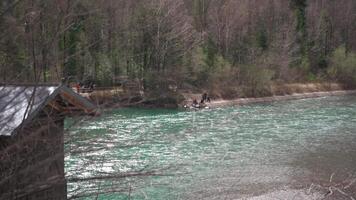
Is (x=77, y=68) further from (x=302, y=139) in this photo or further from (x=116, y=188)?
(x=302, y=139)

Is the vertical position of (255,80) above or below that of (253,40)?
below

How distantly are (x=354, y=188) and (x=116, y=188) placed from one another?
16.1 m

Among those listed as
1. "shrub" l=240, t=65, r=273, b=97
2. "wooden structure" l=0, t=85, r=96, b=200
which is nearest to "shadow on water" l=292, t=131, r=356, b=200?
"wooden structure" l=0, t=85, r=96, b=200

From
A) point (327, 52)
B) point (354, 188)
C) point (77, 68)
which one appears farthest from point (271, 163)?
point (327, 52)

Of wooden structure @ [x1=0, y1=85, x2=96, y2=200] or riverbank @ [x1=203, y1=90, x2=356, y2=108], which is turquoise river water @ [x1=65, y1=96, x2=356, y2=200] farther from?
riverbank @ [x1=203, y1=90, x2=356, y2=108]

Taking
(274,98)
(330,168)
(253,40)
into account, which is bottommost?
(330,168)

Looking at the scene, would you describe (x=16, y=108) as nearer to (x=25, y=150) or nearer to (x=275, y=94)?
Answer: (x=25, y=150)

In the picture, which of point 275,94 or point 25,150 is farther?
point 275,94

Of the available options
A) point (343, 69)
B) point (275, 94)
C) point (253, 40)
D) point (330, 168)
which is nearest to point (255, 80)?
point (275, 94)

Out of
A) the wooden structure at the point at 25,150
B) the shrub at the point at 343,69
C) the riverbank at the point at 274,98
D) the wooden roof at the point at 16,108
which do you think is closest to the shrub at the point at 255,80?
the riverbank at the point at 274,98

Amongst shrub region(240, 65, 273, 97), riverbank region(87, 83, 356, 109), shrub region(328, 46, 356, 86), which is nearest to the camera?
riverbank region(87, 83, 356, 109)

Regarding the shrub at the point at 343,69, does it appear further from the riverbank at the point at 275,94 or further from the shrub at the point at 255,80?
the shrub at the point at 255,80

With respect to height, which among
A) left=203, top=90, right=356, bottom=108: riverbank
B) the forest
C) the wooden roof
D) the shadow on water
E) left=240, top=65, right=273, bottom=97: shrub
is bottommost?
the shadow on water

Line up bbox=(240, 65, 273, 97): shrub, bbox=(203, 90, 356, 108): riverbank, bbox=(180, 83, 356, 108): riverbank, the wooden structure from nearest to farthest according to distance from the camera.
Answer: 1. the wooden structure
2. bbox=(203, 90, 356, 108): riverbank
3. bbox=(180, 83, 356, 108): riverbank
4. bbox=(240, 65, 273, 97): shrub
